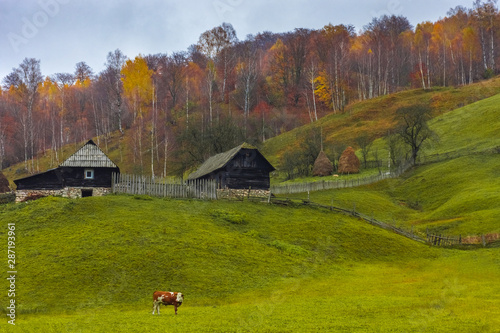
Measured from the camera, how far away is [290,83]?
122 m

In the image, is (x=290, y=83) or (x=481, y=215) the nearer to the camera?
(x=481, y=215)

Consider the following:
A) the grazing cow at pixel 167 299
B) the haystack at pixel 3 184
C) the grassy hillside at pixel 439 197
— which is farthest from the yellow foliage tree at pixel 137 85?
the grazing cow at pixel 167 299

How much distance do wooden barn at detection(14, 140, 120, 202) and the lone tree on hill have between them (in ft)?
157

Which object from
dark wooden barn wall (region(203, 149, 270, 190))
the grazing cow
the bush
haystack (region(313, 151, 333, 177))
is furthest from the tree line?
the grazing cow

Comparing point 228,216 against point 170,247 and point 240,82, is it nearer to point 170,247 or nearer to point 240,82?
point 170,247

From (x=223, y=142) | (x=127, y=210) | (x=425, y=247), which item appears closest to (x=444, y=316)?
(x=425, y=247)

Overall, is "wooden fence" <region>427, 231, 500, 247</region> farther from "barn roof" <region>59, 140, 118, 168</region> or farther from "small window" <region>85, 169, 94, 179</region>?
"small window" <region>85, 169, 94, 179</region>

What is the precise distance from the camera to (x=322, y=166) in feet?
243

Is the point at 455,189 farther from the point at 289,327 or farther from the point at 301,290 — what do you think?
the point at 289,327

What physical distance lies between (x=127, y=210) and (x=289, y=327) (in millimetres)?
23090

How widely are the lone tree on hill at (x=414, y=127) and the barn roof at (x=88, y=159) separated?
47.5 m

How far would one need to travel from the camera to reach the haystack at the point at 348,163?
7388 centimetres

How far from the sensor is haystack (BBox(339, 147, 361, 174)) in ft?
242

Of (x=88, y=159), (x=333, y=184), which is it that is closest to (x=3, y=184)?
(x=88, y=159)
